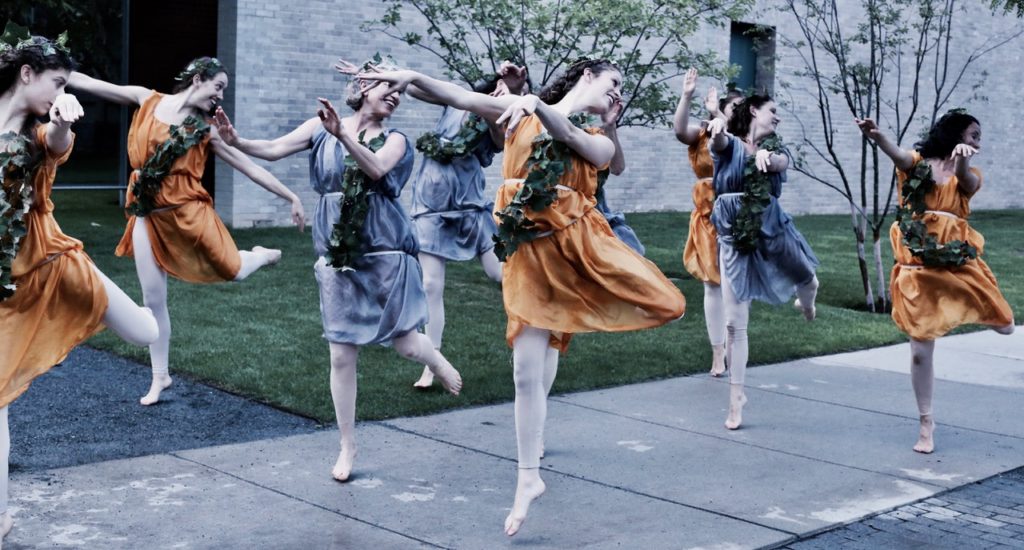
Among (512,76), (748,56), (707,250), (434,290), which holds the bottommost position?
(434,290)

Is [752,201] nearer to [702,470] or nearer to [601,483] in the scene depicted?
[702,470]

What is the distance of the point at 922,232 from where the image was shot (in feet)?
22.2

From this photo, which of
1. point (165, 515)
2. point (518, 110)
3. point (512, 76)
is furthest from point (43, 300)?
point (512, 76)

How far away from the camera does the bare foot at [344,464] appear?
5.80 meters

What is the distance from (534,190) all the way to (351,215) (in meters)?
1.04

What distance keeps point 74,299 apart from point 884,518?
3520 millimetres

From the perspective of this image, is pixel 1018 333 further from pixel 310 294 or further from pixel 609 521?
pixel 609 521

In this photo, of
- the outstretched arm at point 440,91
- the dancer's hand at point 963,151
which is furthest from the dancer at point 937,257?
the outstretched arm at point 440,91

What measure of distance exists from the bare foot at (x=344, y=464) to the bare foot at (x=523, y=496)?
2.99 feet

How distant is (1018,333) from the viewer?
11281mm

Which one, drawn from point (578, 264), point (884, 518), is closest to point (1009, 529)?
point (884, 518)

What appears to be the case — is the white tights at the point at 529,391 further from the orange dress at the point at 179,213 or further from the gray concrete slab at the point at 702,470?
the orange dress at the point at 179,213

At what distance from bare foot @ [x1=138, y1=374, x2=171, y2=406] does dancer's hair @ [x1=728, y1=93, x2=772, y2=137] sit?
147 inches

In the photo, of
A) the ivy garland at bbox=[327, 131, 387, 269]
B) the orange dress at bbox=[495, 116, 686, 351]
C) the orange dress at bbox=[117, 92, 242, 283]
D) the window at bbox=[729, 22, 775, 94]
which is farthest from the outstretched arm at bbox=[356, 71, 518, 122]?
the window at bbox=[729, 22, 775, 94]
